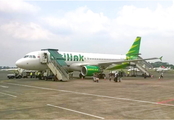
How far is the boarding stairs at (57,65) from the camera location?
2958 cm

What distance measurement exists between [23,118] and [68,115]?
188cm

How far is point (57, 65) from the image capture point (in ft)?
101

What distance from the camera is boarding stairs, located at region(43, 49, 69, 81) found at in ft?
97.0

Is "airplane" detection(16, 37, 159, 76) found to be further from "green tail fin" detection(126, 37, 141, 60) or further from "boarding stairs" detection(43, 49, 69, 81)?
"boarding stairs" detection(43, 49, 69, 81)

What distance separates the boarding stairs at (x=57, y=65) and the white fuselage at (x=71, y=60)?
2.90ft

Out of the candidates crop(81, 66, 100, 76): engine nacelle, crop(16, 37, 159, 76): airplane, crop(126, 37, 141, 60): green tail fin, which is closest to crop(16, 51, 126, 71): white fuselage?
crop(16, 37, 159, 76): airplane

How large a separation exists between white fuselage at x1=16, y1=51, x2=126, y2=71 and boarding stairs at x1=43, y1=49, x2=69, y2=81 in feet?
2.90

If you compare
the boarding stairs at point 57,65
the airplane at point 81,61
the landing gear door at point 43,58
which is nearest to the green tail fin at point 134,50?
the airplane at point 81,61

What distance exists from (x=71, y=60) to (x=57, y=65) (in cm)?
447

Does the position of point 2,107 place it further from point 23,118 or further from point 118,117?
point 118,117

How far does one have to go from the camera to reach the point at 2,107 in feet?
33.2

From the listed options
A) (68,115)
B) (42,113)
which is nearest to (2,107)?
(42,113)

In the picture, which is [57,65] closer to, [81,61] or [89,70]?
[89,70]

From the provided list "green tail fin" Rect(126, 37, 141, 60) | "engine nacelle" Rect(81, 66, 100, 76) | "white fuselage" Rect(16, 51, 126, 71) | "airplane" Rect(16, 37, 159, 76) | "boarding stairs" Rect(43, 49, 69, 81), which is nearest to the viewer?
"boarding stairs" Rect(43, 49, 69, 81)
